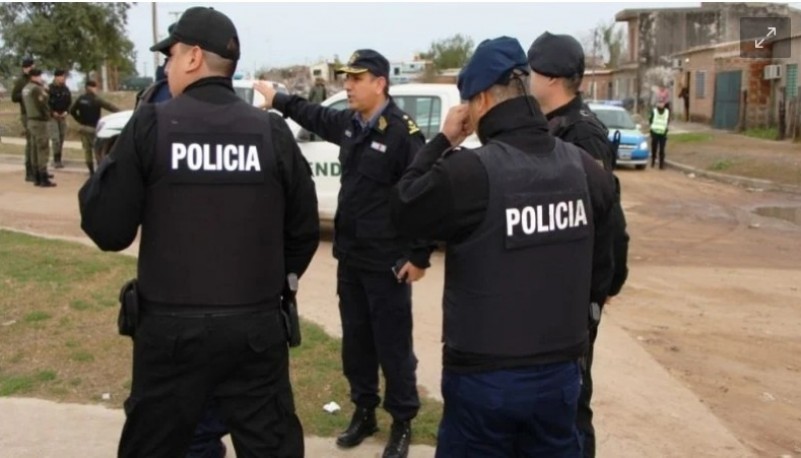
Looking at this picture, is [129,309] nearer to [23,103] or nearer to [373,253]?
[373,253]

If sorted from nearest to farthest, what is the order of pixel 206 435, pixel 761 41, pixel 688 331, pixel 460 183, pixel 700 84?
pixel 460 183 < pixel 206 435 < pixel 688 331 < pixel 761 41 < pixel 700 84

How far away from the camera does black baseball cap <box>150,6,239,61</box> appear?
2.97 metres

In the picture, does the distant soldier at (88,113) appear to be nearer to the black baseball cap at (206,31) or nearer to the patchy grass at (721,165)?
the black baseball cap at (206,31)

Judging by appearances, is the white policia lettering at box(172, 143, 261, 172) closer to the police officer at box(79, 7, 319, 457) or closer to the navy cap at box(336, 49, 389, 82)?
the police officer at box(79, 7, 319, 457)

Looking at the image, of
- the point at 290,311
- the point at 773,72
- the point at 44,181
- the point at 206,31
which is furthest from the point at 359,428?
the point at 773,72

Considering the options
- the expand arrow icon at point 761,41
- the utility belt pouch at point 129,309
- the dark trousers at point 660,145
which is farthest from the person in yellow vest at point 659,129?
the utility belt pouch at point 129,309

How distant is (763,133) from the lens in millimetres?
27172

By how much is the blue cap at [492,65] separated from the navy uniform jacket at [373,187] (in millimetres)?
1417

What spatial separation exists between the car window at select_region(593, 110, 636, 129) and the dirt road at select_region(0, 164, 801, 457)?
837 centimetres

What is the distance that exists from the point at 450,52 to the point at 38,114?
192ft

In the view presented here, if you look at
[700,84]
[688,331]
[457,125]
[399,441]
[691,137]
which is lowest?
[688,331]

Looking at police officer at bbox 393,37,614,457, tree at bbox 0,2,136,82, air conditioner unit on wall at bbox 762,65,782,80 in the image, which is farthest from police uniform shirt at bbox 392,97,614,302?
tree at bbox 0,2,136,82

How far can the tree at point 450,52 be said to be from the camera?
68750 millimetres

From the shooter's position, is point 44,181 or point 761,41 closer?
point 44,181
